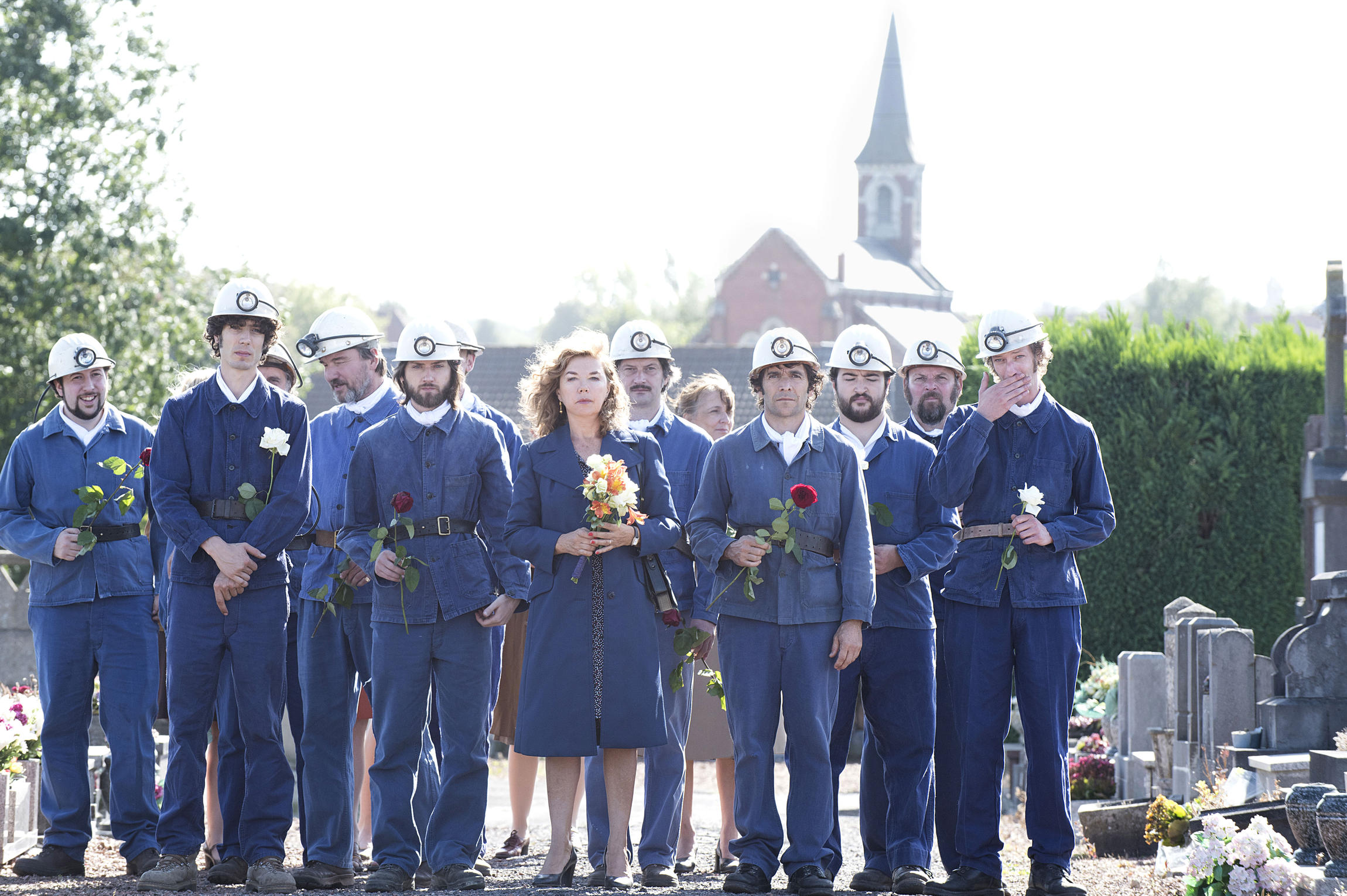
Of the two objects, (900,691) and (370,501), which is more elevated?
(370,501)

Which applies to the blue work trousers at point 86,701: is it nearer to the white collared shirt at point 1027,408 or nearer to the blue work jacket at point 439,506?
the blue work jacket at point 439,506

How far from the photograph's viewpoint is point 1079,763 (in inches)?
470

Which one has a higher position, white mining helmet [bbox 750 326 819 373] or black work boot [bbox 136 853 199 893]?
white mining helmet [bbox 750 326 819 373]

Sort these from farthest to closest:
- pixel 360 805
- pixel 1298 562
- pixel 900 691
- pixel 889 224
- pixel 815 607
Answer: pixel 889 224, pixel 1298 562, pixel 360 805, pixel 900 691, pixel 815 607

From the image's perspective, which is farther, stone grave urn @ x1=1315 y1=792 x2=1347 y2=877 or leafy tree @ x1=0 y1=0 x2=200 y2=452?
leafy tree @ x1=0 y1=0 x2=200 y2=452

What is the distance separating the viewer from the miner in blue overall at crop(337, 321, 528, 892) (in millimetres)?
6418

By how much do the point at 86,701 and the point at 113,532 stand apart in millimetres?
807

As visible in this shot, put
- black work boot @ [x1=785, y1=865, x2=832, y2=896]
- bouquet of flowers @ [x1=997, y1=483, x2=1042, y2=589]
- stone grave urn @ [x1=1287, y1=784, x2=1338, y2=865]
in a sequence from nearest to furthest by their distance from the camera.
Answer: black work boot @ [x1=785, y1=865, x2=832, y2=896]
stone grave urn @ [x1=1287, y1=784, x2=1338, y2=865]
bouquet of flowers @ [x1=997, y1=483, x2=1042, y2=589]

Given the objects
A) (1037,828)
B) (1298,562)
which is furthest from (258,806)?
(1298,562)

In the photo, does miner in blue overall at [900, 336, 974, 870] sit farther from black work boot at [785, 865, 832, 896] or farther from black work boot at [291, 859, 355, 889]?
black work boot at [291, 859, 355, 889]

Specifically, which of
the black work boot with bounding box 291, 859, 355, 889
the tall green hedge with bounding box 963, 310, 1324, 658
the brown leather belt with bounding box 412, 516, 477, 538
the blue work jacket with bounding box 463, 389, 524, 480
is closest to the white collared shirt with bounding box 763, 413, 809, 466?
the brown leather belt with bounding box 412, 516, 477, 538

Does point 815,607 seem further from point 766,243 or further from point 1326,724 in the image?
point 766,243

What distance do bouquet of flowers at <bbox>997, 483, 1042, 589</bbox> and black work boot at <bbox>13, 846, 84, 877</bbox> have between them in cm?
437

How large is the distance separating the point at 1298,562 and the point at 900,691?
34.7 feet
